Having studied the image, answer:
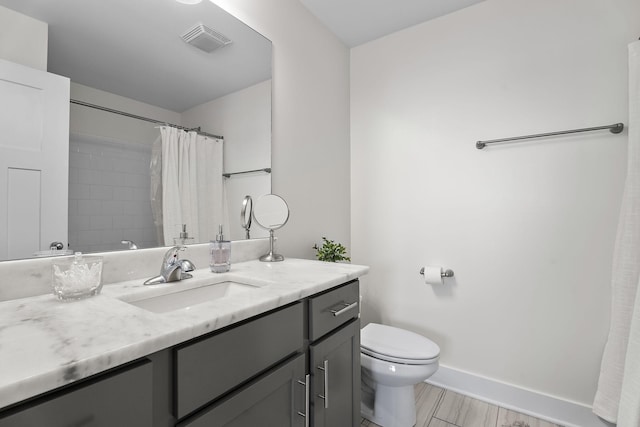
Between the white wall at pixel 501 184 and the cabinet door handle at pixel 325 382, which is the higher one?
the white wall at pixel 501 184

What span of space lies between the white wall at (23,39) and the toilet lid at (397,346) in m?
1.74

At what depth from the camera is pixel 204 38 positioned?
4.54 feet

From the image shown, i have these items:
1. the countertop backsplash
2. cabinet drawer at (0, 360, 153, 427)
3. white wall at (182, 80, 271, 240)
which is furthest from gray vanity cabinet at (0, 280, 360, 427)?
white wall at (182, 80, 271, 240)

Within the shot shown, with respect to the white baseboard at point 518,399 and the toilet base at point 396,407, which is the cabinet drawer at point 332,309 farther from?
the white baseboard at point 518,399

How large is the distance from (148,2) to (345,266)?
4.37 ft

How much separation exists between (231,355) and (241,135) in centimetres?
113

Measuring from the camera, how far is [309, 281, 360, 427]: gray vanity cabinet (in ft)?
3.35

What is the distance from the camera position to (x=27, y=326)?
0.63 meters

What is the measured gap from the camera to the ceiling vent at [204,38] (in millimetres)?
1336

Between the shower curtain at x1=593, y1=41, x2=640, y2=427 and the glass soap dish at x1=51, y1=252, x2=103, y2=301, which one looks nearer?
the glass soap dish at x1=51, y1=252, x2=103, y2=301

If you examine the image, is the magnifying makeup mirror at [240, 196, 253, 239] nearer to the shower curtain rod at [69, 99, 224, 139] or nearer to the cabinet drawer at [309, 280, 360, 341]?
the shower curtain rod at [69, 99, 224, 139]

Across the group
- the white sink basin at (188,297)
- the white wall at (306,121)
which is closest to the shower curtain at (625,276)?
the white wall at (306,121)

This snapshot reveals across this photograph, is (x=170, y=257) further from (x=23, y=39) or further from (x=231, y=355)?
(x=23, y=39)

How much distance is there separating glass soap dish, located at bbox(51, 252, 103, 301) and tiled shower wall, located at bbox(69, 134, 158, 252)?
0.17 meters
